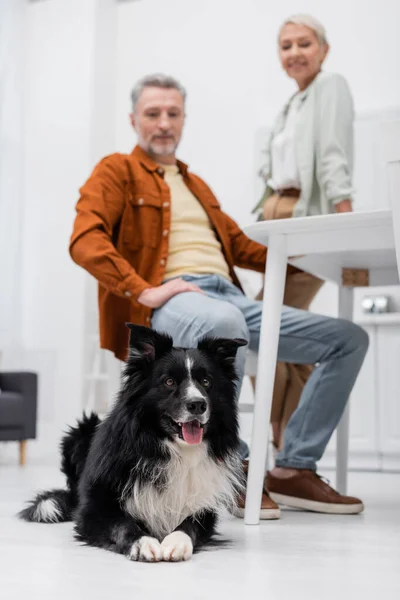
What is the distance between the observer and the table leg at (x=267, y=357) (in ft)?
6.57

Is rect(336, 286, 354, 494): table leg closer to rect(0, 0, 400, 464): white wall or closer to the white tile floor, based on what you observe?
the white tile floor

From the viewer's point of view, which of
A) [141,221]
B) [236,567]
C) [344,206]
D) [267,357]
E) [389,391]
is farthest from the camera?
[389,391]

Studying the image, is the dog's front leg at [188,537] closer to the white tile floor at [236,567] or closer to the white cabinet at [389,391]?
the white tile floor at [236,567]

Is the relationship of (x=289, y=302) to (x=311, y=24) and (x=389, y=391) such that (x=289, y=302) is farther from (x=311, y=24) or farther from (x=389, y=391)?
(x=389, y=391)

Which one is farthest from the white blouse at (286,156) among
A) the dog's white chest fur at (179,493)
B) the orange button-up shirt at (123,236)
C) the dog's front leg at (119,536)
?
the dog's front leg at (119,536)

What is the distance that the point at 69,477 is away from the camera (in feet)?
6.66

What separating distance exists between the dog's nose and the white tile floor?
11.1 inches

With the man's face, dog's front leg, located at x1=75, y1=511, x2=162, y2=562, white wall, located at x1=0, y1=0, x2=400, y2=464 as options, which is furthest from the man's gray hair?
white wall, located at x1=0, y1=0, x2=400, y2=464

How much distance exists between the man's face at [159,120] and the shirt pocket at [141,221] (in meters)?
0.25

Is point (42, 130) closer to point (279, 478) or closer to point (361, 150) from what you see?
point (361, 150)

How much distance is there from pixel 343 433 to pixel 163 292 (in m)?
0.88

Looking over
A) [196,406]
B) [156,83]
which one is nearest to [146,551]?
[196,406]

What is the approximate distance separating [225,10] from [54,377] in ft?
9.73

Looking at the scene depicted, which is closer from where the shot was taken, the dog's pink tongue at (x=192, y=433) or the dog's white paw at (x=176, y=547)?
the dog's white paw at (x=176, y=547)
